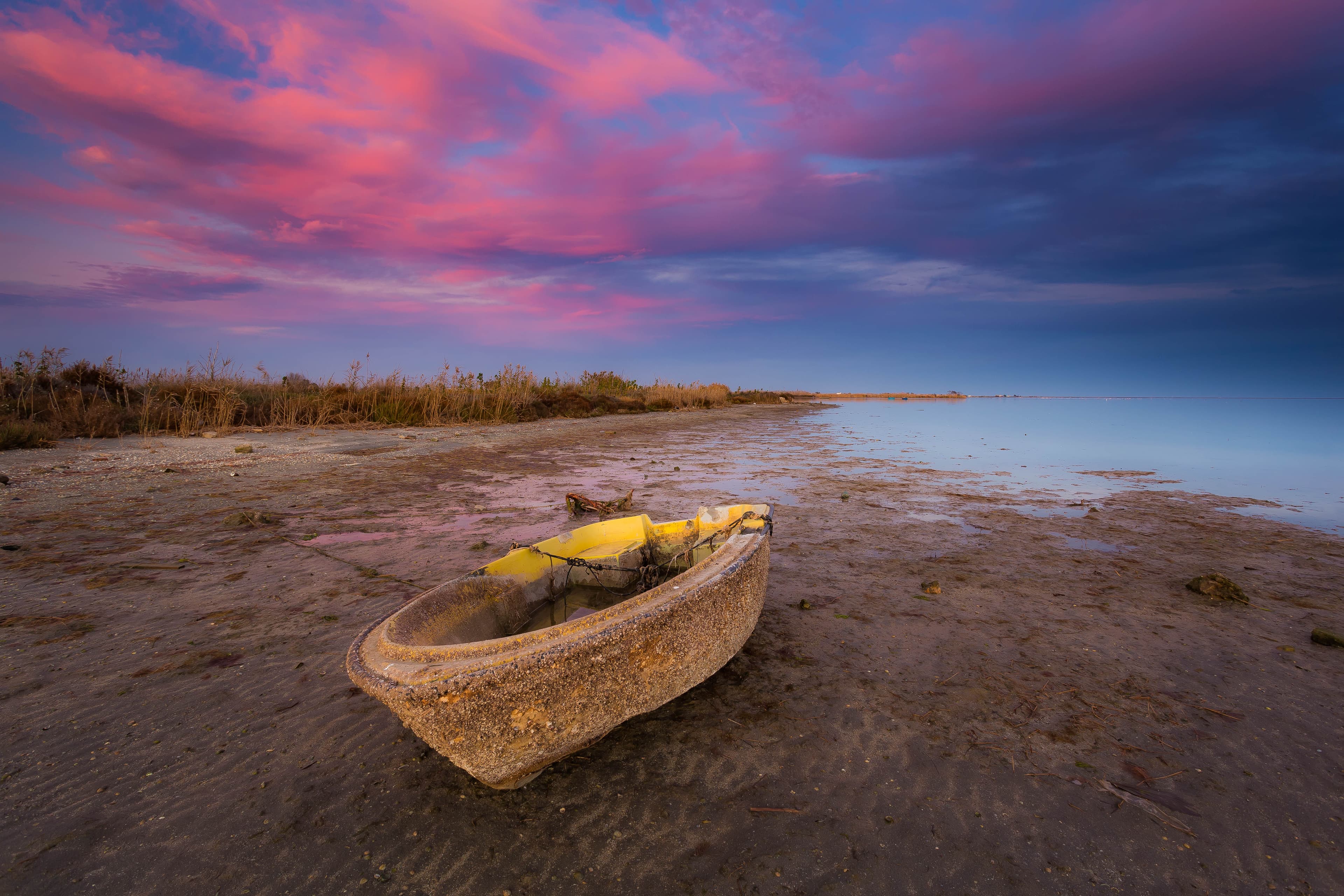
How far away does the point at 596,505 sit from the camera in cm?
596

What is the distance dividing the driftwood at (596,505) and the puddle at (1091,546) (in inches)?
196

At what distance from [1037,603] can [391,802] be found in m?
4.55

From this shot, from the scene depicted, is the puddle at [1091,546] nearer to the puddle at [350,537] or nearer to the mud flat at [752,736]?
the mud flat at [752,736]

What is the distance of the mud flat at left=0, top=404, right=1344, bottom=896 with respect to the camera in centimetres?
199

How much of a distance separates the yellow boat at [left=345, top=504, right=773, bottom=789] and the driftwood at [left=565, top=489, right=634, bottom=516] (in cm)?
249

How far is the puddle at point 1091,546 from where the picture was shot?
18.8 ft

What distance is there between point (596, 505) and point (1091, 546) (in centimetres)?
533

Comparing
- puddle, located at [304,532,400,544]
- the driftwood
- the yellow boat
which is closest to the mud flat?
puddle, located at [304,532,400,544]

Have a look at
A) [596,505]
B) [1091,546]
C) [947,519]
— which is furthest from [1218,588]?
[596,505]

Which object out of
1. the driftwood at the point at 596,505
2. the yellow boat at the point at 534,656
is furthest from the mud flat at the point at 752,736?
the driftwood at the point at 596,505

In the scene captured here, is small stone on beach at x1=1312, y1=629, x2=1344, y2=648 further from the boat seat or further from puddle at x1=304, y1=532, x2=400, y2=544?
puddle at x1=304, y1=532, x2=400, y2=544

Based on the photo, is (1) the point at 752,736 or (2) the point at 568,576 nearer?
(1) the point at 752,736

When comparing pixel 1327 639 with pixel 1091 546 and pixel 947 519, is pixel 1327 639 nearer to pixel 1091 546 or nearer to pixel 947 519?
pixel 1091 546

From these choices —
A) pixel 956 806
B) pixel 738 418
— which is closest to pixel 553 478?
pixel 956 806
